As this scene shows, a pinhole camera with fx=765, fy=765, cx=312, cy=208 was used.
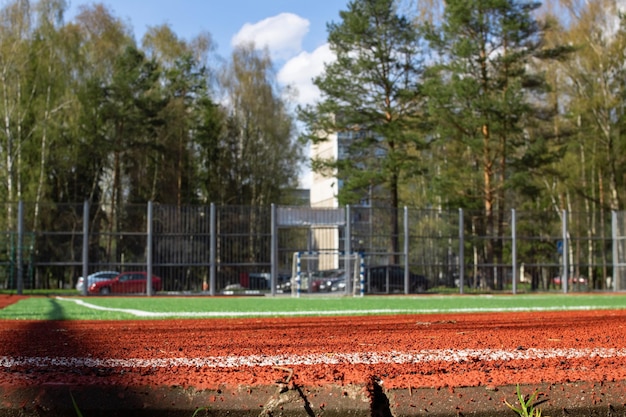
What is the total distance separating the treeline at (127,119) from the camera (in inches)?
1388

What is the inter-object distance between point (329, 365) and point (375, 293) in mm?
21301

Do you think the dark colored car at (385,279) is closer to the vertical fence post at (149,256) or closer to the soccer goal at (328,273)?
the soccer goal at (328,273)

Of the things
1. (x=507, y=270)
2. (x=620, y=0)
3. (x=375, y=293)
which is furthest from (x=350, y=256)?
(x=620, y=0)

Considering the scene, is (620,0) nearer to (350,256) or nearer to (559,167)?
(559,167)

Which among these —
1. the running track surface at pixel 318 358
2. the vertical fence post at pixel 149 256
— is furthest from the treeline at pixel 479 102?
the running track surface at pixel 318 358

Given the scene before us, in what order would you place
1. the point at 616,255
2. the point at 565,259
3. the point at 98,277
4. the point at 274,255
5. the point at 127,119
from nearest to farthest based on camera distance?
the point at 98,277 < the point at 274,255 < the point at 565,259 < the point at 616,255 < the point at 127,119

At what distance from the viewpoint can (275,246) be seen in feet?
80.3

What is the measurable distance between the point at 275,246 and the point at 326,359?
2036 cm

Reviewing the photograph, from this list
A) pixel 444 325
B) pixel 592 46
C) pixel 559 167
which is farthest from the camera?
pixel 559 167

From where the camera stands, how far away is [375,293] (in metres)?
24.9

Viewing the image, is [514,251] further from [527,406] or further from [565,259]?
[527,406]

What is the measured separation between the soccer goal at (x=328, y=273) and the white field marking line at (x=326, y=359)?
19300 mm

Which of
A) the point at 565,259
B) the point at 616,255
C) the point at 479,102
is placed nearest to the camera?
the point at 565,259

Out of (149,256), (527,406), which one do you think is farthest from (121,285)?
(527,406)
